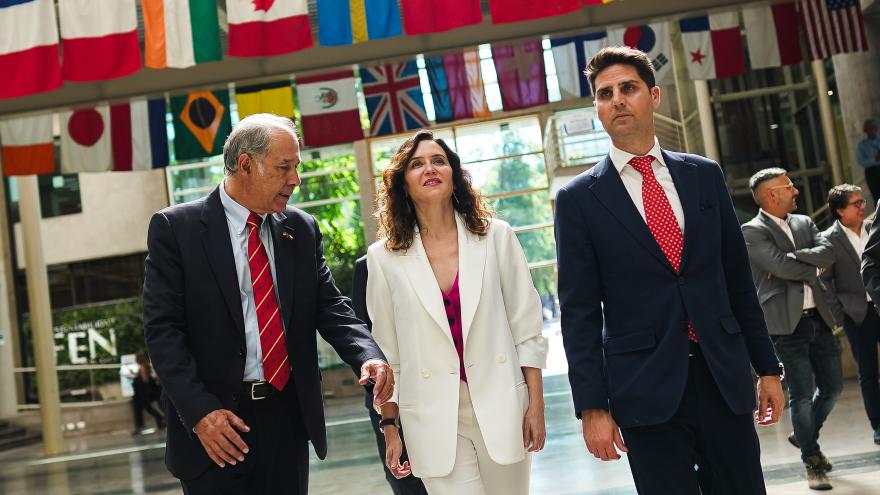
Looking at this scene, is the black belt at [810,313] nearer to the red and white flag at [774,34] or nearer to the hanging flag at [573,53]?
the hanging flag at [573,53]

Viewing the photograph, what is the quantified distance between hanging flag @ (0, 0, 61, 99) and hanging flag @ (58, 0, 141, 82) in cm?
20

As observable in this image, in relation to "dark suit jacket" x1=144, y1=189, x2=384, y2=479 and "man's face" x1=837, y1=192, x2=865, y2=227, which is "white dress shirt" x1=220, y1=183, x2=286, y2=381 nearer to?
"dark suit jacket" x1=144, y1=189, x2=384, y2=479

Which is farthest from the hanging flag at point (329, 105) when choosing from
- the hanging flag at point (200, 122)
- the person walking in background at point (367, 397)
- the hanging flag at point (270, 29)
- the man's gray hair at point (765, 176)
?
the person walking in background at point (367, 397)

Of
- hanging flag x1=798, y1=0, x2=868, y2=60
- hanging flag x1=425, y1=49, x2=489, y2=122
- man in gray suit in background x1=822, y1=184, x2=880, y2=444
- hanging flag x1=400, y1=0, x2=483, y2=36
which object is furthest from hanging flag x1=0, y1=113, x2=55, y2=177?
man in gray suit in background x1=822, y1=184, x2=880, y2=444

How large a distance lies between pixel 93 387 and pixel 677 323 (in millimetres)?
23042

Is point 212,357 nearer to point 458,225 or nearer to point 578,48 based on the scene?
point 458,225

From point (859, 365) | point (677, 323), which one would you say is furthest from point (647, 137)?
point (859, 365)

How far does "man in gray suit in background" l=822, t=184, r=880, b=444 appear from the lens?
7527mm

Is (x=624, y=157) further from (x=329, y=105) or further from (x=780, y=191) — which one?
(x=329, y=105)

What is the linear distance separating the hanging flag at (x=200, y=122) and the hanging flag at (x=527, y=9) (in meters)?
4.89

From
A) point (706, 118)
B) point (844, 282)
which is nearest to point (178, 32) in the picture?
point (844, 282)

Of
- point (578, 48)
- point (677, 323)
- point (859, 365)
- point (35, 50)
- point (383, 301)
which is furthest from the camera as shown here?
point (578, 48)

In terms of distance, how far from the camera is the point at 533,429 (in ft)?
11.8

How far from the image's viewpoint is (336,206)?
23656 mm
